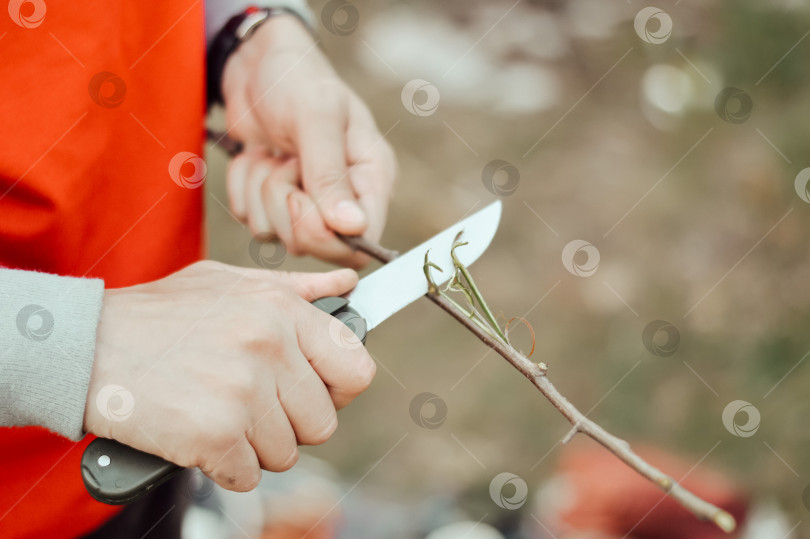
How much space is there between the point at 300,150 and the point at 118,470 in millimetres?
836

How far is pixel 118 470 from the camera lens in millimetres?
883

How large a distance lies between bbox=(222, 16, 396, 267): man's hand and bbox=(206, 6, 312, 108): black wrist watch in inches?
0.8

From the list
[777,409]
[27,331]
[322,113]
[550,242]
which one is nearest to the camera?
[27,331]

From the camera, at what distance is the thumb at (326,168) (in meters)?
1.42

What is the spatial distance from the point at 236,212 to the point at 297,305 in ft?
2.61

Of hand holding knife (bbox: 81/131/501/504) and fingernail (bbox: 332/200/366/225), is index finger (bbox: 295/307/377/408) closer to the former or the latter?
hand holding knife (bbox: 81/131/501/504)

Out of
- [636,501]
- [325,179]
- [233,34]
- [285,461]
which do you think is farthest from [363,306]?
[636,501]

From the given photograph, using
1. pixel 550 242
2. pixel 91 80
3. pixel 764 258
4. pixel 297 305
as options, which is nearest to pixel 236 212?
pixel 91 80

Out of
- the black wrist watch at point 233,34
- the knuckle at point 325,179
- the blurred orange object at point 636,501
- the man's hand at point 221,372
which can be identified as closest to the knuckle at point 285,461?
the man's hand at point 221,372

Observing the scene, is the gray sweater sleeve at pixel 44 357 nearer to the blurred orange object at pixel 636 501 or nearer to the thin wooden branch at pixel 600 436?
the thin wooden branch at pixel 600 436

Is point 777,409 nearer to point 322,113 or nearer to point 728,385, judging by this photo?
point 728,385

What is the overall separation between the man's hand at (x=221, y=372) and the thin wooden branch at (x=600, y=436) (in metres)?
0.22

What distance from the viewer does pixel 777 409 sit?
235 centimetres

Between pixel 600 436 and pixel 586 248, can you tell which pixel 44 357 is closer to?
pixel 600 436
